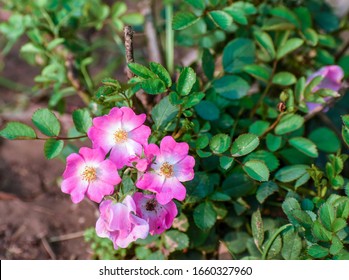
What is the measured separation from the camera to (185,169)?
1205 mm

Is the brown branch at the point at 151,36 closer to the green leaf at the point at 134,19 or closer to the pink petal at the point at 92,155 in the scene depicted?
the green leaf at the point at 134,19

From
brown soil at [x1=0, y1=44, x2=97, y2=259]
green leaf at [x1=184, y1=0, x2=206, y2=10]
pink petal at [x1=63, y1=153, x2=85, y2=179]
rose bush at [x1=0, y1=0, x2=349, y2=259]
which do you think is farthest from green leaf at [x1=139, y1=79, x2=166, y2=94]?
brown soil at [x1=0, y1=44, x2=97, y2=259]

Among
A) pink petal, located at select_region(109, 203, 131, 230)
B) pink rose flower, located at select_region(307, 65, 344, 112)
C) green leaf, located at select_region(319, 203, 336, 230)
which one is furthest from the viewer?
pink rose flower, located at select_region(307, 65, 344, 112)

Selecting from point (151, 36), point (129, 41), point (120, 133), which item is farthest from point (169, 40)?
point (120, 133)

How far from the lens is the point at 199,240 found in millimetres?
1535

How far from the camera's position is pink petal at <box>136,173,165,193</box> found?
3.76 ft

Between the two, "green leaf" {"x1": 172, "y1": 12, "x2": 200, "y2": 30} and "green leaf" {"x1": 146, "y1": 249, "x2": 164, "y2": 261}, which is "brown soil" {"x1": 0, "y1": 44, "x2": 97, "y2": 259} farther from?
"green leaf" {"x1": 172, "y1": 12, "x2": 200, "y2": 30}

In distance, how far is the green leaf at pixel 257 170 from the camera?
126 cm

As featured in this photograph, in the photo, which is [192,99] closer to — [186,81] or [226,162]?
[186,81]

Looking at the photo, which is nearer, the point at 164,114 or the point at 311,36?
the point at 164,114

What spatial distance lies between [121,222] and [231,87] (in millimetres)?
636

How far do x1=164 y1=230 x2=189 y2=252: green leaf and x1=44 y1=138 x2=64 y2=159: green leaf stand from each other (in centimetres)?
42

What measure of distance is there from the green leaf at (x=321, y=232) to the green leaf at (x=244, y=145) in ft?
0.77

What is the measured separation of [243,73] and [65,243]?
829 millimetres
